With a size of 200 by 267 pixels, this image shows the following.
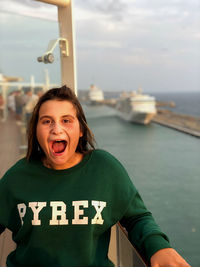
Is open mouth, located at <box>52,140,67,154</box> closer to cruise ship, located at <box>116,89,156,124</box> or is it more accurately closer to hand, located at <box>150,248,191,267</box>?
hand, located at <box>150,248,191,267</box>

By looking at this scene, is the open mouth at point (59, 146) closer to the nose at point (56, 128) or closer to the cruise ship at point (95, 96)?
the nose at point (56, 128)

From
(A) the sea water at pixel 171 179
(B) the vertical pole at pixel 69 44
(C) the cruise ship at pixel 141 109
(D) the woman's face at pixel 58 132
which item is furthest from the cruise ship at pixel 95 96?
(D) the woman's face at pixel 58 132

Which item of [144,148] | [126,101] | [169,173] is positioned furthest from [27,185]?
[126,101]

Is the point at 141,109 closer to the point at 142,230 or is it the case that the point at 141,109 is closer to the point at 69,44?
the point at 69,44

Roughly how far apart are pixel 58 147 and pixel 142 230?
33 cm

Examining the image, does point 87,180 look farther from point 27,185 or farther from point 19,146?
point 19,146

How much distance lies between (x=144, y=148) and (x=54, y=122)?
17220mm

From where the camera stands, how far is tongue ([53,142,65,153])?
38.3 inches

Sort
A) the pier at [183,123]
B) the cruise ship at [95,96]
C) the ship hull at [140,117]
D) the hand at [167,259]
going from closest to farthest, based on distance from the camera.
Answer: the hand at [167,259] → the pier at [183,123] → the ship hull at [140,117] → the cruise ship at [95,96]

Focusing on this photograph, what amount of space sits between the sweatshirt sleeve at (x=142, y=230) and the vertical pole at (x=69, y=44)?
102 cm

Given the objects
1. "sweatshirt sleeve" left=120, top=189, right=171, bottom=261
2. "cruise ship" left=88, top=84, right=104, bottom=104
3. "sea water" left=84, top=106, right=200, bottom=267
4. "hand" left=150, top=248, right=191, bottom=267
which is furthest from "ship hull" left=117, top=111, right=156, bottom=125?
"hand" left=150, top=248, right=191, bottom=267

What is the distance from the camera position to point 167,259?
86 centimetres

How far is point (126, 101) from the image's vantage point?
113 ft

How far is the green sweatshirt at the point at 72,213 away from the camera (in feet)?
3.03
